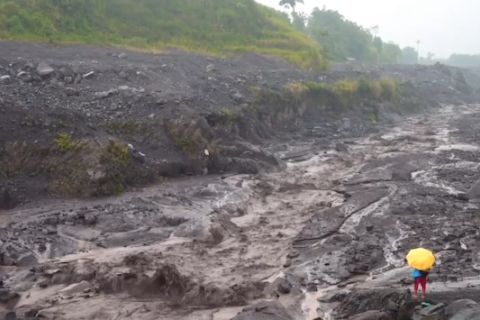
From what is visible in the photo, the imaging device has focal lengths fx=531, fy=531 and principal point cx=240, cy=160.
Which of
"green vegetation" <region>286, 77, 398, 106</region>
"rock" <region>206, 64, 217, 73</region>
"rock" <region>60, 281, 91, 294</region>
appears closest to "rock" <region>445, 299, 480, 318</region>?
"rock" <region>60, 281, 91, 294</region>

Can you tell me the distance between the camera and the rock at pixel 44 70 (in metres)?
19.3

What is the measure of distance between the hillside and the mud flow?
1483cm

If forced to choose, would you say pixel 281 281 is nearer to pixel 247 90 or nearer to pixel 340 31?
pixel 247 90

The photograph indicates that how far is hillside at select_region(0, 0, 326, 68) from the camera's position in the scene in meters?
27.5

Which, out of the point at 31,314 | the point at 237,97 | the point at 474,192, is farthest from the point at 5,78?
the point at 474,192

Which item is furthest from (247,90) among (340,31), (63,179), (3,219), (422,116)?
(340,31)

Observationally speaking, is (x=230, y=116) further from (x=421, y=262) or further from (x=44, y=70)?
(x=421, y=262)

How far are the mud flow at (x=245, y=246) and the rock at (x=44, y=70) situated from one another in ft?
21.4

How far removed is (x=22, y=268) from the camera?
11.5 metres

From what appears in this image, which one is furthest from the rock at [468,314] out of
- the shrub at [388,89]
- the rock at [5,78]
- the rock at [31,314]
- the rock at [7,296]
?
the shrub at [388,89]

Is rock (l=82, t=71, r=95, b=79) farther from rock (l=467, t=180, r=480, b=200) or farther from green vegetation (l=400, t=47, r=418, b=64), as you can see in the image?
green vegetation (l=400, t=47, r=418, b=64)

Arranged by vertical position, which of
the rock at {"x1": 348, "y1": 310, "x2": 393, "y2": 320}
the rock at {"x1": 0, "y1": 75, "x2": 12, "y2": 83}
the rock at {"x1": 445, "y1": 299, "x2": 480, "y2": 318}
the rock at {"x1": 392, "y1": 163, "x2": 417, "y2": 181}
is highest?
the rock at {"x1": 0, "y1": 75, "x2": 12, "y2": 83}

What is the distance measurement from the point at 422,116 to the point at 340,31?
116 ft

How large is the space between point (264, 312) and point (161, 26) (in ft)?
95.5
